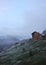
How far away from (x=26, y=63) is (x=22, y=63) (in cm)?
298

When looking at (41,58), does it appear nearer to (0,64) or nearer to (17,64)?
(17,64)

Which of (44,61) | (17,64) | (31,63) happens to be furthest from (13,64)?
(44,61)

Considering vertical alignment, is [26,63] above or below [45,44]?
below

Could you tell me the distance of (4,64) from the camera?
14025cm

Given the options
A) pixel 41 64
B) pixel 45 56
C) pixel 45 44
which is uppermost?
pixel 45 44

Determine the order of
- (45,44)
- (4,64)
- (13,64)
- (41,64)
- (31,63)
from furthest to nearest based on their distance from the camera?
(45,44)
(4,64)
(13,64)
(31,63)
(41,64)

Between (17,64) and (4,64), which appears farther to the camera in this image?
(4,64)

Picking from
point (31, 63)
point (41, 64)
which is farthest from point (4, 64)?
point (41, 64)

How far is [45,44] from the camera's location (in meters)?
182

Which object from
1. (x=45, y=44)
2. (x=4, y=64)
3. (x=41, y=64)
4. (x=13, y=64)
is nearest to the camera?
(x=41, y=64)

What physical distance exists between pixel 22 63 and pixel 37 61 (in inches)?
383

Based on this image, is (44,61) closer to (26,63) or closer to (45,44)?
(26,63)

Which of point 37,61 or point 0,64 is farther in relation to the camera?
point 0,64

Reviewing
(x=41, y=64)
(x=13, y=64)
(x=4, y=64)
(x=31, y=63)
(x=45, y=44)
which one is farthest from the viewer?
(x=45, y=44)
